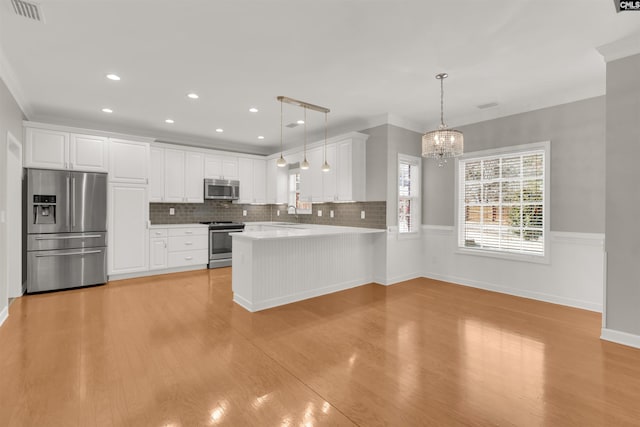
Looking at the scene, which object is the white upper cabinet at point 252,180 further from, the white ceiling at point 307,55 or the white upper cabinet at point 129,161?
the white ceiling at point 307,55

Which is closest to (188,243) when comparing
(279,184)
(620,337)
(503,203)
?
(279,184)

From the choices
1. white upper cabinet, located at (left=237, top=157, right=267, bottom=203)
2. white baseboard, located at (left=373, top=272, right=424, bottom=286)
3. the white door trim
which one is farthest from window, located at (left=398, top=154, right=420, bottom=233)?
the white door trim

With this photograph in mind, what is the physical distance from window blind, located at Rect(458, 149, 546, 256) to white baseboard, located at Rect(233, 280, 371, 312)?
86.5 inches

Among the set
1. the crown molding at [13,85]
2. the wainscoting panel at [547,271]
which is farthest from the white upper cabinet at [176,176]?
the wainscoting panel at [547,271]

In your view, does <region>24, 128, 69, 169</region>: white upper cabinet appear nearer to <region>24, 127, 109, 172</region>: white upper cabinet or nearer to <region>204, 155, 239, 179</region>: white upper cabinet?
<region>24, 127, 109, 172</region>: white upper cabinet

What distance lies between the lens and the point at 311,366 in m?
2.45

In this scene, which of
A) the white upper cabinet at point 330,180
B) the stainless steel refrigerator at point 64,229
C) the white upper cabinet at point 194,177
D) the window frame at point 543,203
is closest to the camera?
the window frame at point 543,203

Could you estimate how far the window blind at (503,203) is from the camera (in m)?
4.30

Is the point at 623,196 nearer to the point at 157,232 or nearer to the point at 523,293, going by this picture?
the point at 523,293

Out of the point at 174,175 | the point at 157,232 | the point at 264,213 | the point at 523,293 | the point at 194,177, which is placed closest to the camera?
the point at 523,293

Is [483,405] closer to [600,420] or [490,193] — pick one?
[600,420]

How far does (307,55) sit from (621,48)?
295 cm

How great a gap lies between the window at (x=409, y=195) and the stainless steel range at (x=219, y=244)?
3.48 m

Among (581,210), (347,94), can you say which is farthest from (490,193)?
(347,94)
